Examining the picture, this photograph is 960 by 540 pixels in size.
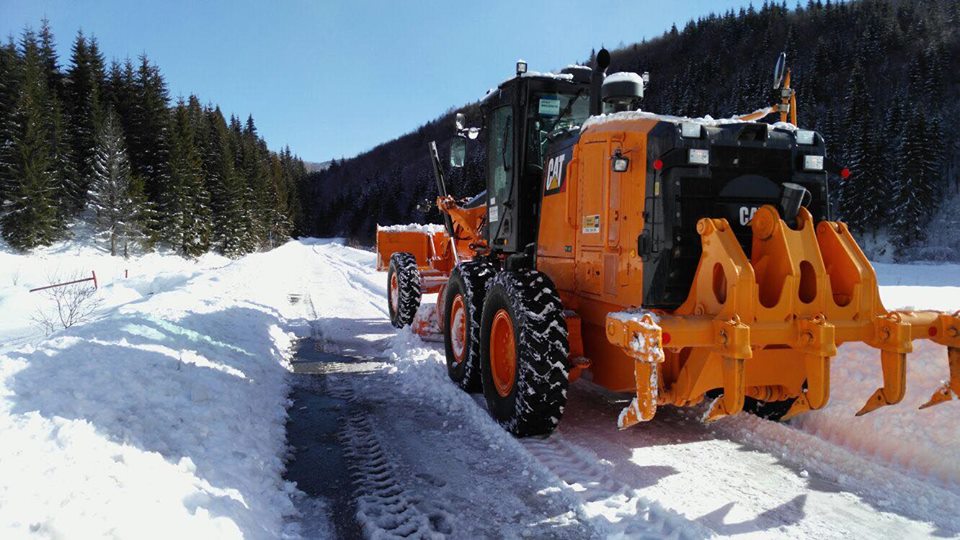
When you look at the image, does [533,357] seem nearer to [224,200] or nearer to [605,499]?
[605,499]

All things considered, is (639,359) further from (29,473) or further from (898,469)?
(29,473)

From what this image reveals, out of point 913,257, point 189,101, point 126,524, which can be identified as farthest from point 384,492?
point 189,101

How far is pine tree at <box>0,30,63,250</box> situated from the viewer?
33625mm

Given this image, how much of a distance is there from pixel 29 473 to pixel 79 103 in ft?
172

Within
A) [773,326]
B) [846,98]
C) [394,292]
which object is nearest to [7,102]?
[394,292]

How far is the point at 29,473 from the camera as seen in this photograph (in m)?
2.74

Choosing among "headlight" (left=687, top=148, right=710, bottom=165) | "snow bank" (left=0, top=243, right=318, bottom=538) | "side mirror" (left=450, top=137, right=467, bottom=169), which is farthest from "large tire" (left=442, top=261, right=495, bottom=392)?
"headlight" (left=687, top=148, right=710, bottom=165)

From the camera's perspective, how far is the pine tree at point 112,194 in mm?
37469

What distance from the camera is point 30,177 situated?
3375 centimetres

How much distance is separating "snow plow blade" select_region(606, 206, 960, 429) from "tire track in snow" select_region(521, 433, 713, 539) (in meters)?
0.46

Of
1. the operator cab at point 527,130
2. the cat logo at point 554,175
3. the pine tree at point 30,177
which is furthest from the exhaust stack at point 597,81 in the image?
the pine tree at point 30,177

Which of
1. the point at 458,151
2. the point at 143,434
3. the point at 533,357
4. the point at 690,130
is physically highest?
the point at 458,151

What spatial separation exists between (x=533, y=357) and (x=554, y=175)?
182 centimetres

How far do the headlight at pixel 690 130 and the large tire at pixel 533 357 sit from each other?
151 cm
